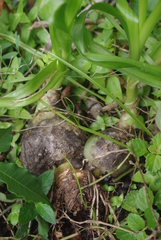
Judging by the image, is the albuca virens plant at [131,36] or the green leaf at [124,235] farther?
the green leaf at [124,235]

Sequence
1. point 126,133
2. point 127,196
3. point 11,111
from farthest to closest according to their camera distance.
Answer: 1. point 11,111
2. point 126,133
3. point 127,196

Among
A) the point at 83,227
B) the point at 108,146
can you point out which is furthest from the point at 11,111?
the point at 83,227

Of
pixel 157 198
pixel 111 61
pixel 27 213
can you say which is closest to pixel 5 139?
pixel 27 213

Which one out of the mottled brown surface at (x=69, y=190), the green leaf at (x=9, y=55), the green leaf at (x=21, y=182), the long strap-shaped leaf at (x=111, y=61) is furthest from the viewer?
the green leaf at (x=9, y=55)

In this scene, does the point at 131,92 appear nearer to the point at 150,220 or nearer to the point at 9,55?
the point at 150,220

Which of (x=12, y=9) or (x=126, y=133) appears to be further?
(x=12, y=9)

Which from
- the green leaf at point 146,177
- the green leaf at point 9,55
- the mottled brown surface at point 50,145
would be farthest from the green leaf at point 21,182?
the green leaf at point 9,55

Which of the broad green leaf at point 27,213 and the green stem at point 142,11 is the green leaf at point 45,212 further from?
the green stem at point 142,11

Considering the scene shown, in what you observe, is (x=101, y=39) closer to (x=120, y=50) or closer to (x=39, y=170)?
(x=120, y=50)
